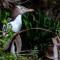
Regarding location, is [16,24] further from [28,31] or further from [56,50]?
[56,50]

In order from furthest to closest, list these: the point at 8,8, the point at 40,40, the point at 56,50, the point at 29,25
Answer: the point at 8,8 → the point at 29,25 → the point at 40,40 → the point at 56,50

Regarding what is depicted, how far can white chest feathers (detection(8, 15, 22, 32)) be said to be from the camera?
9.29 ft

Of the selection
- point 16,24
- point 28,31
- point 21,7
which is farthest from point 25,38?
point 21,7

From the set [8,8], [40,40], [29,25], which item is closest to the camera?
[40,40]

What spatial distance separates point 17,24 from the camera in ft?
9.40

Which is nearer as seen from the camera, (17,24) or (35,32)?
(35,32)

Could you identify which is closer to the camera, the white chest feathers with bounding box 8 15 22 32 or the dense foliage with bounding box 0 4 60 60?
the dense foliage with bounding box 0 4 60 60

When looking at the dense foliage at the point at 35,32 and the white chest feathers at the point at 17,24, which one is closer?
the dense foliage at the point at 35,32

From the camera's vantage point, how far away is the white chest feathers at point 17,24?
111 inches

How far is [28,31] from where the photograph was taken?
2.62m

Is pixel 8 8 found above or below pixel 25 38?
above

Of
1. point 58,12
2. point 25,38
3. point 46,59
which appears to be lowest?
point 46,59

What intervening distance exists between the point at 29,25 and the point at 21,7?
10.7 inches

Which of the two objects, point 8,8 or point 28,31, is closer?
point 28,31
